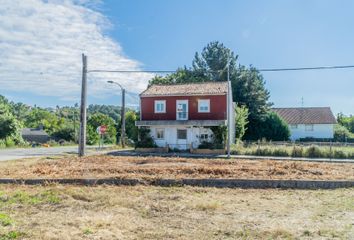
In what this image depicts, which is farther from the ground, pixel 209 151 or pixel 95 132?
pixel 95 132

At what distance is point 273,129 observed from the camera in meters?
50.1

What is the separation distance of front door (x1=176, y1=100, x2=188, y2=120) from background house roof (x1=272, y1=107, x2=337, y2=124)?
27.5 meters

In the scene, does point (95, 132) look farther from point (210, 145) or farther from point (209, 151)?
point (209, 151)

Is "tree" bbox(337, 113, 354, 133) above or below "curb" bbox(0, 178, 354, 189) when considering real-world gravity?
above

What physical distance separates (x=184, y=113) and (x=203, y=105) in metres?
2.10

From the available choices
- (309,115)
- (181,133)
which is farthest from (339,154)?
(309,115)

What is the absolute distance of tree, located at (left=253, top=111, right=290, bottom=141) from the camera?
163 ft

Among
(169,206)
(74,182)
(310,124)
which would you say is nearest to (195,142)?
(74,182)

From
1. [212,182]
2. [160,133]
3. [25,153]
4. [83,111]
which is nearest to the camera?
[212,182]

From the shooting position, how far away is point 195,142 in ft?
112

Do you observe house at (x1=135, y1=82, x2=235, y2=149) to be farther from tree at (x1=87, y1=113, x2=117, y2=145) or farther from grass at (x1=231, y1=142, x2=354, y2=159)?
tree at (x1=87, y1=113, x2=117, y2=145)

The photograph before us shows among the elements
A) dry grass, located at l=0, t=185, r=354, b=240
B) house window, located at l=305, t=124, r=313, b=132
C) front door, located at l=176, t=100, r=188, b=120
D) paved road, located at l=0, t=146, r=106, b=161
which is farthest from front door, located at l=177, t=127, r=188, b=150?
house window, located at l=305, t=124, r=313, b=132

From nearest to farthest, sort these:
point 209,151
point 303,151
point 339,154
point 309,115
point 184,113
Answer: point 339,154 → point 303,151 → point 209,151 → point 184,113 → point 309,115

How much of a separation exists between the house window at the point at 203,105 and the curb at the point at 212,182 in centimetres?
2237
